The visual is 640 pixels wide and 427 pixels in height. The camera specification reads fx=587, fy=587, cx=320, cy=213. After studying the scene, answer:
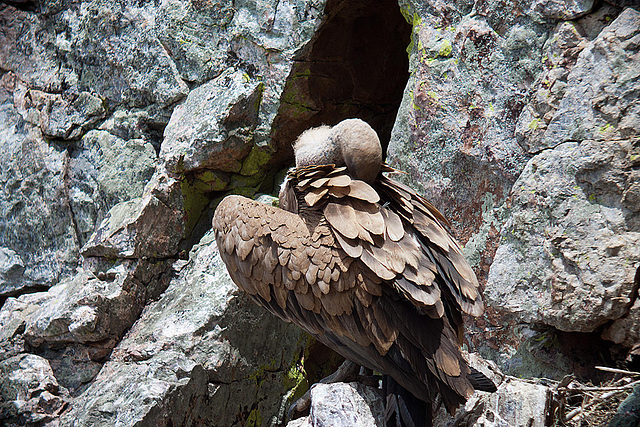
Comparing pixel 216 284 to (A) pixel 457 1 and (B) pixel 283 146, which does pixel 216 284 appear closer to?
(B) pixel 283 146

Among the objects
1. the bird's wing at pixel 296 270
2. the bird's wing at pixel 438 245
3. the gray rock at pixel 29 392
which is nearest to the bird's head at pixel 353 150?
the bird's wing at pixel 438 245

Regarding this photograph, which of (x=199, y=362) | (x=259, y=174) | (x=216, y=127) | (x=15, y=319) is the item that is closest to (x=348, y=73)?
(x=259, y=174)

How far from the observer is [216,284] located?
11.4 ft

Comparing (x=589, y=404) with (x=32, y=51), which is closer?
(x=589, y=404)

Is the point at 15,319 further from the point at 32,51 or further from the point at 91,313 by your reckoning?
the point at 32,51

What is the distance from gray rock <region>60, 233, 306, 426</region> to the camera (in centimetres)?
315

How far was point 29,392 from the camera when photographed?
350 centimetres

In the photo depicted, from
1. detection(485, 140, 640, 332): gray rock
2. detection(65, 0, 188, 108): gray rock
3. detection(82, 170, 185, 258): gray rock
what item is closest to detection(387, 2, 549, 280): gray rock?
detection(485, 140, 640, 332): gray rock

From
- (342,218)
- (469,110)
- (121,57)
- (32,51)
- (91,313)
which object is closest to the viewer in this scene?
(342,218)

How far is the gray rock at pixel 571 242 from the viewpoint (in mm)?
2422

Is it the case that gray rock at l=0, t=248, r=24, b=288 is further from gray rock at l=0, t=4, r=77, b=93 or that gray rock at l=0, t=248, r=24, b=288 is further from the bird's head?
the bird's head

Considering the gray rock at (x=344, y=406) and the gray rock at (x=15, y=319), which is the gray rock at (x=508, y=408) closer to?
the gray rock at (x=344, y=406)

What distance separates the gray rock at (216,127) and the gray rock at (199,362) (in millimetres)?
526

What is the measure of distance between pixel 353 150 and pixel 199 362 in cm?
157
